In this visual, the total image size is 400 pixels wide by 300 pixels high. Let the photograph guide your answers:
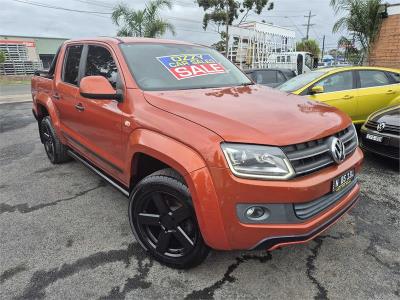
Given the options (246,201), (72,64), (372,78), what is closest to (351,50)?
(372,78)

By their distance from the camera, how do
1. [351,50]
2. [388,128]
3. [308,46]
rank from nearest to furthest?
[388,128]
[351,50]
[308,46]

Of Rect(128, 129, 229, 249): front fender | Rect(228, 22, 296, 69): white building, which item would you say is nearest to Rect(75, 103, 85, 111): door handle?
Rect(128, 129, 229, 249): front fender

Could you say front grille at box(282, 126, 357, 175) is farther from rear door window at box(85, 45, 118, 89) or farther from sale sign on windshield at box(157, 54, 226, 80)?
rear door window at box(85, 45, 118, 89)

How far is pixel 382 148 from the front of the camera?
4.84 metres

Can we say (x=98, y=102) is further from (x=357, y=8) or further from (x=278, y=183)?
(x=357, y=8)

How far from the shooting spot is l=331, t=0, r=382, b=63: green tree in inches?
447

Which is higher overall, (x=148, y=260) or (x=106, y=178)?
(x=106, y=178)

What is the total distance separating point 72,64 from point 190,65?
1.71 metres

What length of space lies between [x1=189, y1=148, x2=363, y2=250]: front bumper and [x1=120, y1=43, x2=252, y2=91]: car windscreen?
1195 mm

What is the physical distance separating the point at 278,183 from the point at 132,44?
2.18 meters

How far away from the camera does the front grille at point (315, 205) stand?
2.19 m

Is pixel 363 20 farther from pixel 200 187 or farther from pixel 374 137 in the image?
pixel 200 187

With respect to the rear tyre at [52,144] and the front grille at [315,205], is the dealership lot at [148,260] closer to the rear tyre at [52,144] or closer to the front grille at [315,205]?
the front grille at [315,205]

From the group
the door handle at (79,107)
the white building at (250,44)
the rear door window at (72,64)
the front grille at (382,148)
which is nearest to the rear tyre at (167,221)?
the door handle at (79,107)
